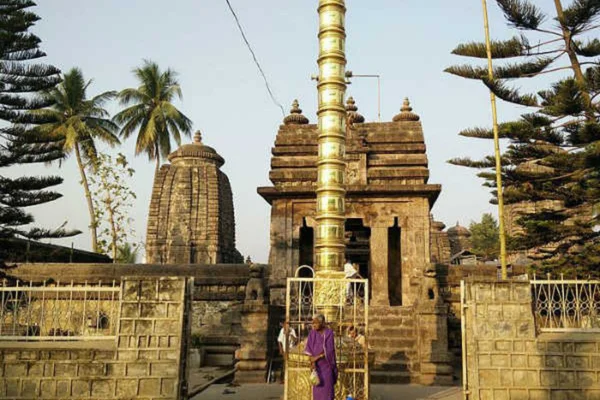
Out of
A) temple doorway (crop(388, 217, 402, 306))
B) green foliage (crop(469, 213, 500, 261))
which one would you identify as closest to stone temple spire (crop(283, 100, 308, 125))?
temple doorway (crop(388, 217, 402, 306))

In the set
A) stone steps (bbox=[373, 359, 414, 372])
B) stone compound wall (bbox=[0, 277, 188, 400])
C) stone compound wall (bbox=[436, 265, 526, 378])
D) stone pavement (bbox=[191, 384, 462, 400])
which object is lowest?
stone pavement (bbox=[191, 384, 462, 400])

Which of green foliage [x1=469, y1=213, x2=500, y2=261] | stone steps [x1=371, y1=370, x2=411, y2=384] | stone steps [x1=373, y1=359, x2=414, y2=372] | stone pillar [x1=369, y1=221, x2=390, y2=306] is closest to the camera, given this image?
stone steps [x1=371, y1=370, x2=411, y2=384]

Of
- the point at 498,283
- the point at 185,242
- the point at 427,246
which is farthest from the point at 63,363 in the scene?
the point at 185,242

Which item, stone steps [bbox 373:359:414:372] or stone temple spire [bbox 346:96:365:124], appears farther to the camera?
stone temple spire [bbox 346:96:365:124]

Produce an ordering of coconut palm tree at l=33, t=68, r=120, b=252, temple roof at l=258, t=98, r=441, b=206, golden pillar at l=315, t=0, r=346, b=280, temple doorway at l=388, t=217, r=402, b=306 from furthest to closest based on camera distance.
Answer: coconut palm tree at l=33, t=68, r=120, b=252
temple doorway at l=388, t=217, r=402, b=306
temple roof at l=258, t=98, r=441, b=206
golden pillar at l=315, t=0, r=346, b=280

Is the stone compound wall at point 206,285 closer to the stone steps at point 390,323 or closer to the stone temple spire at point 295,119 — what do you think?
the stone steps at point 390,323

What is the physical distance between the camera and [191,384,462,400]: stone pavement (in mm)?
7990

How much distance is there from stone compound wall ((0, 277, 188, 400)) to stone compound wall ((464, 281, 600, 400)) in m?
3.44

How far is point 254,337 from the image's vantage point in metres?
10.1

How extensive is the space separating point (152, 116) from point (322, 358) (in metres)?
26.9

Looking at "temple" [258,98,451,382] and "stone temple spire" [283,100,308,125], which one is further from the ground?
"stone temple spire" [283,100,308,125]

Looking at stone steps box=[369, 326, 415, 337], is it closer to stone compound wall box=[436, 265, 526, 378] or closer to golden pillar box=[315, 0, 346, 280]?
stone compound wall box=[436, 265, 526, 378]

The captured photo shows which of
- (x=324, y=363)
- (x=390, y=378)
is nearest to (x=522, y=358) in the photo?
(x=324, y=363)

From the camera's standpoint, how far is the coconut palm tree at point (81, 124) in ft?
82.9
